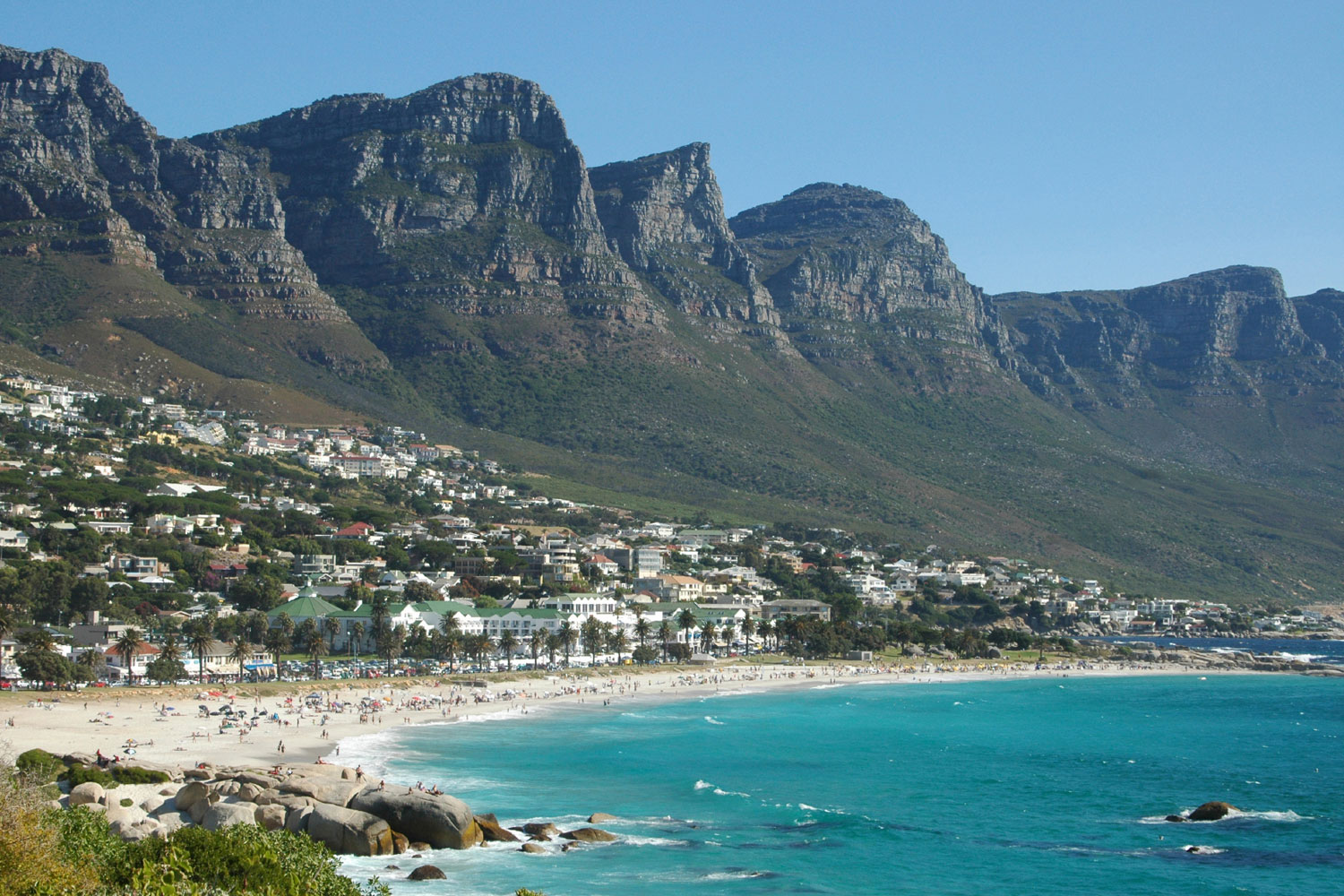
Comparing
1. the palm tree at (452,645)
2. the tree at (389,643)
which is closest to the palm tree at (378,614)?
the tree at (389,643)

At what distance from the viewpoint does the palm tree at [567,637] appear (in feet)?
362

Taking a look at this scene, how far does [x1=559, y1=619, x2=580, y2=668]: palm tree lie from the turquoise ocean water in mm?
17737

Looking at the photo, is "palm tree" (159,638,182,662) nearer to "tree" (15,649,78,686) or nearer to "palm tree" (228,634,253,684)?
"palm tree" (228,634,253,684)

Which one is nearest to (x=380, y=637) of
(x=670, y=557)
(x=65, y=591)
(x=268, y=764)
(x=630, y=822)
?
(x=65, y=591)

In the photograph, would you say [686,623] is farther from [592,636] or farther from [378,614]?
[378,614]

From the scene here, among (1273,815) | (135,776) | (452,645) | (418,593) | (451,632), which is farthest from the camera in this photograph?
(418,593)

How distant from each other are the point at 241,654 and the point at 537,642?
3092 centimetres

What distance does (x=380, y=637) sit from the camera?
317 ft

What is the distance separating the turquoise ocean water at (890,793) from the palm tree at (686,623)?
23393 mm

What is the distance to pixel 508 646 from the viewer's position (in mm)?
104688

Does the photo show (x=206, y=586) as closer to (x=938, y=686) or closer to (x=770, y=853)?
(x=938, y=686)

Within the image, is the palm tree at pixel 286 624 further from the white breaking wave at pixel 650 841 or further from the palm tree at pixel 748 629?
the white breaking wave at pixel 650 841

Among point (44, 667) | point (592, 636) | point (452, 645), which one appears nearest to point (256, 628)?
point (452, 645)

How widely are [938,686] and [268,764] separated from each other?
2598 inches
